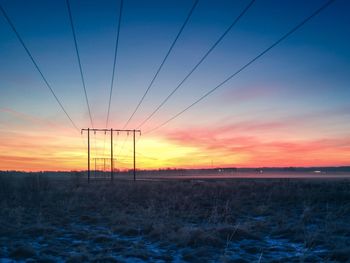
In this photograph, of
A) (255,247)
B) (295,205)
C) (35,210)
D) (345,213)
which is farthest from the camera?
(295,205)

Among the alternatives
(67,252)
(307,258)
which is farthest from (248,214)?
(67,252)

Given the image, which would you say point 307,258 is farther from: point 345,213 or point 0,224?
point 0,224

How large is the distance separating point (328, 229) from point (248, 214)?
23.5 ft

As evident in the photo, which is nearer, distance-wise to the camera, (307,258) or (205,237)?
(307,258)

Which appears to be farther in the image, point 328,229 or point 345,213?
point 345,213

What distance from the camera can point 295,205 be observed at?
86.5ft

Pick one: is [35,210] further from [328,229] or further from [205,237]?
[328,229]

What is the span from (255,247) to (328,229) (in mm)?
4823

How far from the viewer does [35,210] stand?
23.6m

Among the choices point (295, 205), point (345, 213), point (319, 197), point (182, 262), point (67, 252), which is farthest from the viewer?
point (319, 197)

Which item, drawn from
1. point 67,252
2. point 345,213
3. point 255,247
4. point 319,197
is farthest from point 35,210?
point 319,197

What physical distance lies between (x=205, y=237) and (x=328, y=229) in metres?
6.01

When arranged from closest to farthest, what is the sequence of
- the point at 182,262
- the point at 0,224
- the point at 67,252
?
the point at 182,262 → the point at 67,252 → the point at 0,224

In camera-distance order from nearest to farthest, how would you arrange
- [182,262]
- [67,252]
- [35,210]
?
[182,262], [67,252], [35,210]
